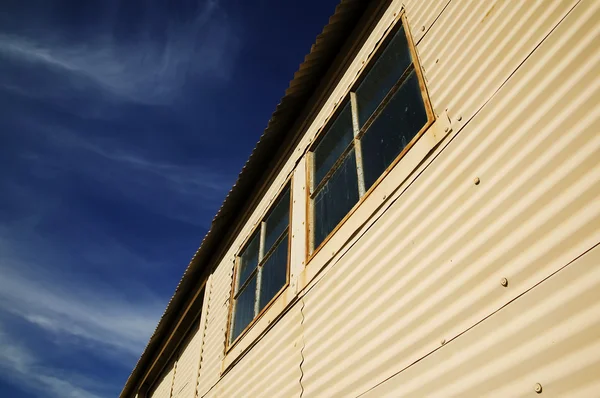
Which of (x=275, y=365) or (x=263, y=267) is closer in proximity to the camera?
(x=275, y=365)

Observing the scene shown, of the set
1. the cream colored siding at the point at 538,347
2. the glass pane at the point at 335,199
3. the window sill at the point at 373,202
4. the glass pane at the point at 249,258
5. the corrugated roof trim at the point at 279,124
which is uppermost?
the corrugated roof trim at the point at 279,124

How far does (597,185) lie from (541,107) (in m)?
0.58

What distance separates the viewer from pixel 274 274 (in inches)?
197

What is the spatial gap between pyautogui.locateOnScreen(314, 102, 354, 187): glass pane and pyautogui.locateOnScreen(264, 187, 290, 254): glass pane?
0.77 metres

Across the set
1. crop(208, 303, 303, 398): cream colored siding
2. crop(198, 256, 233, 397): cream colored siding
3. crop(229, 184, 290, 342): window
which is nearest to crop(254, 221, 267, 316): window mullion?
crop(229, 184, 290, 342): window

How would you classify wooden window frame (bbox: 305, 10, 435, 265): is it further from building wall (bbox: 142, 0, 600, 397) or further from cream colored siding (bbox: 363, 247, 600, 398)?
cream colored siding (bbox: 363, 247, 600, 398)

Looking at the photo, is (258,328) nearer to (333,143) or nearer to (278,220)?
(278,220)

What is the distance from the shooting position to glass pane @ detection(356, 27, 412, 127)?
380 cm

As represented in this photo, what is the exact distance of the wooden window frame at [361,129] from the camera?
3.22 m

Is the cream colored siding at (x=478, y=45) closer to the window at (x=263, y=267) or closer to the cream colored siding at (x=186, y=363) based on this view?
the window at (x=263, y=267)

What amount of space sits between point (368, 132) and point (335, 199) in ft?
2.41

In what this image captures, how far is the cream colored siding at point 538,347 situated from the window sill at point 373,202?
1249 mm

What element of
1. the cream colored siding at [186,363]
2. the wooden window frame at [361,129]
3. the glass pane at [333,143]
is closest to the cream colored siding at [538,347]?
the wooden window frame at [361,129]

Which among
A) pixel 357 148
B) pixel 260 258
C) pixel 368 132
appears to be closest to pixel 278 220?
pixel 260 258
